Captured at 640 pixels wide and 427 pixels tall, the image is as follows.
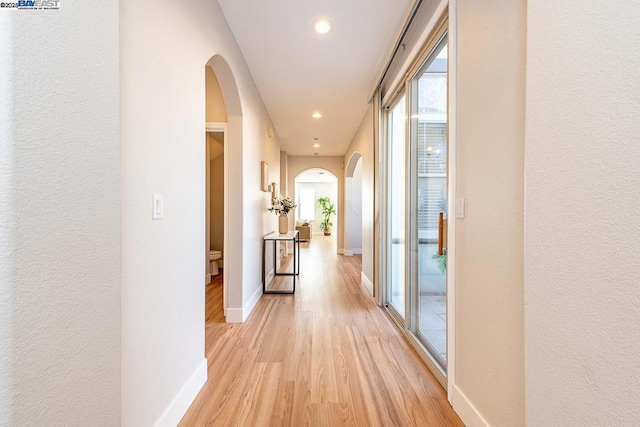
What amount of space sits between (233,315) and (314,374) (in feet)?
4.15

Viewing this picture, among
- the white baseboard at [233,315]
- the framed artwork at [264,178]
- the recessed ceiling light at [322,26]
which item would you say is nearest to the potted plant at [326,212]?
the framed artwork at [264,178]

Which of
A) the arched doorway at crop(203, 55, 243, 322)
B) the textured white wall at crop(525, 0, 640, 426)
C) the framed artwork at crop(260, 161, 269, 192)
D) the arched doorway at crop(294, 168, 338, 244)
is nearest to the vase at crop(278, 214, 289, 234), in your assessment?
the framed artwork at crop(260, 161, 269, 192)

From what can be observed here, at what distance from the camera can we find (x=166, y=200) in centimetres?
145

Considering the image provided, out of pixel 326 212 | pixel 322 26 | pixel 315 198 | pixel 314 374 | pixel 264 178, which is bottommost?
pixel 314 374

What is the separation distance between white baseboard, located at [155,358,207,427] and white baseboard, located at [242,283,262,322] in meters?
1.10

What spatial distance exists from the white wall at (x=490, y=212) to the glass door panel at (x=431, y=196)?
14.5 inches

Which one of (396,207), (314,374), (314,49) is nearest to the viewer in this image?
(314,374)

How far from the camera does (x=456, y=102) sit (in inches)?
64.5

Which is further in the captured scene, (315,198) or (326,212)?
(315,198)

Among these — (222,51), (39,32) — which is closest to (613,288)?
(39,32)

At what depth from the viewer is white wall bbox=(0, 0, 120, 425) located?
2.17 ft

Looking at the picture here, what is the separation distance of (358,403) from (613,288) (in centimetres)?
141

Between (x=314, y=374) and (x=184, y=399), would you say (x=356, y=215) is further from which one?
(x=184, y=399)

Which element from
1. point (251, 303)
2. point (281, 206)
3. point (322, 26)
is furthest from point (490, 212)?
point (281, 206)
